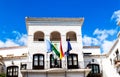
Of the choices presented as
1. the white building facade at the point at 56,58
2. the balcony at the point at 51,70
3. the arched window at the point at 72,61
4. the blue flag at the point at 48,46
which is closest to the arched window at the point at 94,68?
the white building facade at the point at 56,58

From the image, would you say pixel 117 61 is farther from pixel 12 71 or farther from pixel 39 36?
pixel 12 71

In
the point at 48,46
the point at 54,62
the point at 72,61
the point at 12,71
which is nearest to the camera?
the point at 48,46

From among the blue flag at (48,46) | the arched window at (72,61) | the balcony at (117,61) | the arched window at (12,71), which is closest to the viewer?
the balcony at (117,61)

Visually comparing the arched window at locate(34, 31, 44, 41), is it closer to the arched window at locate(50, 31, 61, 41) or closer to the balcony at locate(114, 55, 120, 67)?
the arched window at locate(50, 31, 61, 41)

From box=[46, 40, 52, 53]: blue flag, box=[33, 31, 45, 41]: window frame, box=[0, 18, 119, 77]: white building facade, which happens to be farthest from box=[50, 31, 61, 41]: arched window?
box=[46, 40, 52, 53]: blue flag

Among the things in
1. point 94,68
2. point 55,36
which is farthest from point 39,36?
point 94,68

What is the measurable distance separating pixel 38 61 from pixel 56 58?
2.44 metres

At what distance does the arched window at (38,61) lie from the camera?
39938mm

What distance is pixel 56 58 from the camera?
1583 inches

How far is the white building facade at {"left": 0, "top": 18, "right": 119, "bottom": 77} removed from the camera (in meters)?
39.2

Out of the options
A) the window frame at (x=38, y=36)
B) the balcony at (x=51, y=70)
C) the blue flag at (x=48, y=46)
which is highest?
the window frame at (x=38, y=36)

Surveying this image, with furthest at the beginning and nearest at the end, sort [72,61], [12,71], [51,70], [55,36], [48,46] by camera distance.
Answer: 1. [55,36]
2. [12,71]
3. [72,61]
4. [48,46]
5. [51,70]

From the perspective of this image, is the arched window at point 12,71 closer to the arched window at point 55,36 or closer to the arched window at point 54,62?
the arched window at point 54,62

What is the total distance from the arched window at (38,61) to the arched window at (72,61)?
3.52 m
